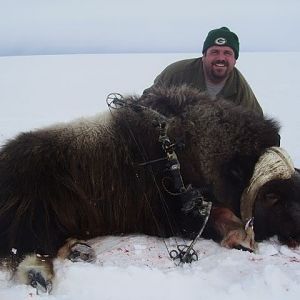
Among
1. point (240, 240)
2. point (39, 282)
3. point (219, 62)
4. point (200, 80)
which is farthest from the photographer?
point (200, 80)

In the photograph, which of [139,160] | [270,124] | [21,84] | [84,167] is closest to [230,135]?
[270,124]

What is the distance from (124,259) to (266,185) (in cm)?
98

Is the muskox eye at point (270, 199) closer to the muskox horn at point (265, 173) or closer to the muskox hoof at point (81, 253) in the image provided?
the muskox horn at point (265, 173)

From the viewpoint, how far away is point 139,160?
288cm

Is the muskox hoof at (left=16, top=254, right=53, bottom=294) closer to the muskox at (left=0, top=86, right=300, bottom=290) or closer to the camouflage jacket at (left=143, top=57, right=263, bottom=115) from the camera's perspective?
the muskox at (left=0, top=86, right=300, bottom=290)

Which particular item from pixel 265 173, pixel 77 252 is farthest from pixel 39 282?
pixel 265 173

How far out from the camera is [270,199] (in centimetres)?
296

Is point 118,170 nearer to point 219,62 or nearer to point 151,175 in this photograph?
point 151,175

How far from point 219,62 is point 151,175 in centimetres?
169

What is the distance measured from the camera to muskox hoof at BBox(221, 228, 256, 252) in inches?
109

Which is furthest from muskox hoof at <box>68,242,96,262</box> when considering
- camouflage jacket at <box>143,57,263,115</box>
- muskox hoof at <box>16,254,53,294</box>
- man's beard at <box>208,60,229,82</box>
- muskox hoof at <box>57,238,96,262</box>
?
man's beard at <box>208,60,229,82</box>

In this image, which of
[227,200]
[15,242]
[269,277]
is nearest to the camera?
[269,277]

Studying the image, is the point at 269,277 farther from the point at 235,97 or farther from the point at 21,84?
the point at 21,84

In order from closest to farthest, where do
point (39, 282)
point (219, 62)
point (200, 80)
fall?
point (39, 282) → point (219, 62) → point (200, 80)
